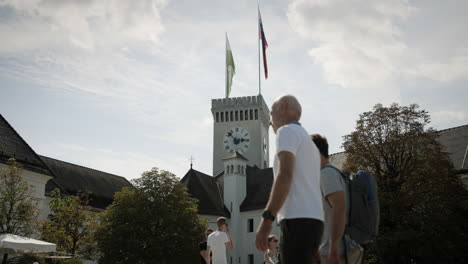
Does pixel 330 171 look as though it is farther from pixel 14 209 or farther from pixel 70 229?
pixel 70 229

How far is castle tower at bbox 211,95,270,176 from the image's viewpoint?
7150 centimetres

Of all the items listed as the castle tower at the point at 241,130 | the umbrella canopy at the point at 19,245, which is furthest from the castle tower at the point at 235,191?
→ the umbrella canopy at the point at 19,245

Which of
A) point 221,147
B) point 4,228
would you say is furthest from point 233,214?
point 4,228

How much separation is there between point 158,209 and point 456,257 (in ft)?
77.7

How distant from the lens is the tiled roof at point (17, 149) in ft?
116

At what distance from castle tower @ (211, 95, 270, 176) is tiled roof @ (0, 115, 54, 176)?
3666cm

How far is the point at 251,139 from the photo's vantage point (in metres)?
71.8

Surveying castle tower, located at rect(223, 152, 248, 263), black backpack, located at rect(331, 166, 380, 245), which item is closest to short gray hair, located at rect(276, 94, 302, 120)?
black backpack, located at rect(331, 166, 380, 245)

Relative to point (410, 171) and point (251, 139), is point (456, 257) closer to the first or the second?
point (410, 171)

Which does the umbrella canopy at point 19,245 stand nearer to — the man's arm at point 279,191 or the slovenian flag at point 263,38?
the man's arm at point 279,191

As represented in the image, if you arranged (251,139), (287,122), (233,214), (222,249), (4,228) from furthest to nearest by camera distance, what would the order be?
(251,139)
(233,214)
(4,228)
(222,249)
(287,122)

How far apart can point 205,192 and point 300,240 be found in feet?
179

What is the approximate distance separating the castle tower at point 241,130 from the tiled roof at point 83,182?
60.2 ft

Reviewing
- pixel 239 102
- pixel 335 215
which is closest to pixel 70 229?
pixel 335 215
